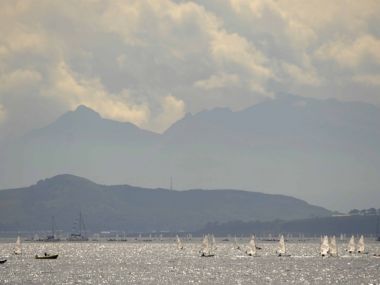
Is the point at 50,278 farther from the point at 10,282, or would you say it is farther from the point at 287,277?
the point at 287,277

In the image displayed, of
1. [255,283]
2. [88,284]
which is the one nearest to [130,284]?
[88,284]

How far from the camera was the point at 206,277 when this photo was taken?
198 metres

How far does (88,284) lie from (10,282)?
15322mm

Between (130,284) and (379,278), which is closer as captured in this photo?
(130,284)

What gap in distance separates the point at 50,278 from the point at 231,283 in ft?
121

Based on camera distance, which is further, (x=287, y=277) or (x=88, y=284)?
(x=287, y=277)

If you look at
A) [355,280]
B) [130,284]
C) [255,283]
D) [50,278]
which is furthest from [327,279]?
[50,278]

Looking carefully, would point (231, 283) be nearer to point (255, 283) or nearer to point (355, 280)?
point (255, 283)

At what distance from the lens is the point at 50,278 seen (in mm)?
198625

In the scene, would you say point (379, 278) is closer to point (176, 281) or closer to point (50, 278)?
point (176, 281)

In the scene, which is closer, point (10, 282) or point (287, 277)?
point (10, 282)

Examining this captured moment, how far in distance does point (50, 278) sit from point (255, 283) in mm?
40551

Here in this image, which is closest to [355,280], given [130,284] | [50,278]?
[130,284]

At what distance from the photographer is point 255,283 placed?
18350cm
